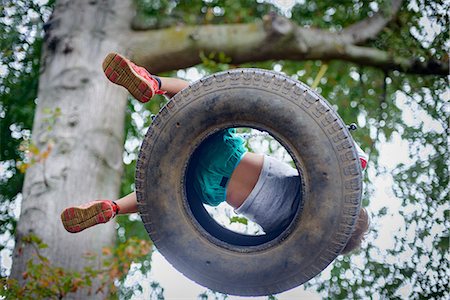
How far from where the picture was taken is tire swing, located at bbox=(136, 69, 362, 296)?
2244 mm

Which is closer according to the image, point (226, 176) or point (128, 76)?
point (128, 76)

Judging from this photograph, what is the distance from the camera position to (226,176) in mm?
2625

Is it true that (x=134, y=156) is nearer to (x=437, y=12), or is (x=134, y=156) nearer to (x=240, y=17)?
(x=240, y=17)

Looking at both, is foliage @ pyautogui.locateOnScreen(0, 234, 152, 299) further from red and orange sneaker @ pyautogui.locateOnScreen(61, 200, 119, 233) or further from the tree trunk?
red and orange sneaker @ pyautogui.locateOnScreen(61, 200, 119, 233)

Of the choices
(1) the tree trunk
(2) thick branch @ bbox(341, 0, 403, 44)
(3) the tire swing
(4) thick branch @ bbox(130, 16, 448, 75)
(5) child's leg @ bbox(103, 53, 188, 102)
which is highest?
(2) thick branch @ bbox(341, 0, 403, 44)

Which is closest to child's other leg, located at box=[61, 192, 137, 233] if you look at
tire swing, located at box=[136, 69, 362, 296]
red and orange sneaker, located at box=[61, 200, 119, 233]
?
red and orange sneaker, located at box=[61, 200, 119, 233]

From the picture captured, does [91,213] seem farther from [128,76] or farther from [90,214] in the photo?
[128,76]

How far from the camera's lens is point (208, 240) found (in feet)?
7.89

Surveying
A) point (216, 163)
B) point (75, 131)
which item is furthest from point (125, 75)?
point (75, 131)

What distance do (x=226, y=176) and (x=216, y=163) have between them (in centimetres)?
9

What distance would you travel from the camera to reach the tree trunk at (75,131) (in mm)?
3697

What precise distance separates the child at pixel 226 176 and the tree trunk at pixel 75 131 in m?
1.02

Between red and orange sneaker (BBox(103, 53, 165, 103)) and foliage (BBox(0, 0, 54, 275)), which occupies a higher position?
foliage (BBox(0, 0, 54, 275))

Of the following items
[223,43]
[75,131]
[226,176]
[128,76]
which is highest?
[223,43]
